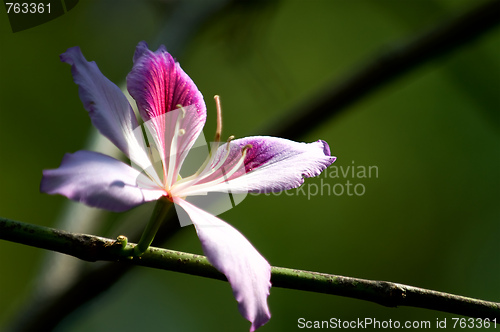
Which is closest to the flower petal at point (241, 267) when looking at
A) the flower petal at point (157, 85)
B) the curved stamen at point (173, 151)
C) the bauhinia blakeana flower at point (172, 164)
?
the bauhinia blakeana flower at point (172, 164)

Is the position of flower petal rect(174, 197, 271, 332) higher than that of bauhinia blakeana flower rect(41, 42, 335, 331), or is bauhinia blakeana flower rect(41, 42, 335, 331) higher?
bauhinia blakeana flower rect(41, 42, 335, 331)

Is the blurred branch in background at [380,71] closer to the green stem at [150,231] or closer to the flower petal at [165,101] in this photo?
the flower petal at [165,101]

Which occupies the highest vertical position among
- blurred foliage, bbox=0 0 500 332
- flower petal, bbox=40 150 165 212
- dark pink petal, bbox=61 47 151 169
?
dark pink petal, bbox=61 47 151 169

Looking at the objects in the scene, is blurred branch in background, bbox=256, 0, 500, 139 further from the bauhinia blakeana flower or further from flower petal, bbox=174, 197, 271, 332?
flower petal, bbox=174, 197, 271, 332

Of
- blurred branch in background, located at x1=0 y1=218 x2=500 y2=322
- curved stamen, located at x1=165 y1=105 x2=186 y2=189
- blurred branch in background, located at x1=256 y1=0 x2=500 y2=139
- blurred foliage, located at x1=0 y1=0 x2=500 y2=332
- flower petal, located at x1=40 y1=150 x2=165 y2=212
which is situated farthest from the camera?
blurred foliage, located at x1=0 y1=0 x2=500 y2=332

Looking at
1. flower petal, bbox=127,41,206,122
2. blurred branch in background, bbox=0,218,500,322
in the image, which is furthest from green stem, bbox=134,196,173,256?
flower petal, bbox=127,41,206,122

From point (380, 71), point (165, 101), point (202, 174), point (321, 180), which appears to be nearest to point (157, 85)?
point (165, 101)

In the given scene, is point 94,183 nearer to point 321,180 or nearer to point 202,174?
point 202,174
